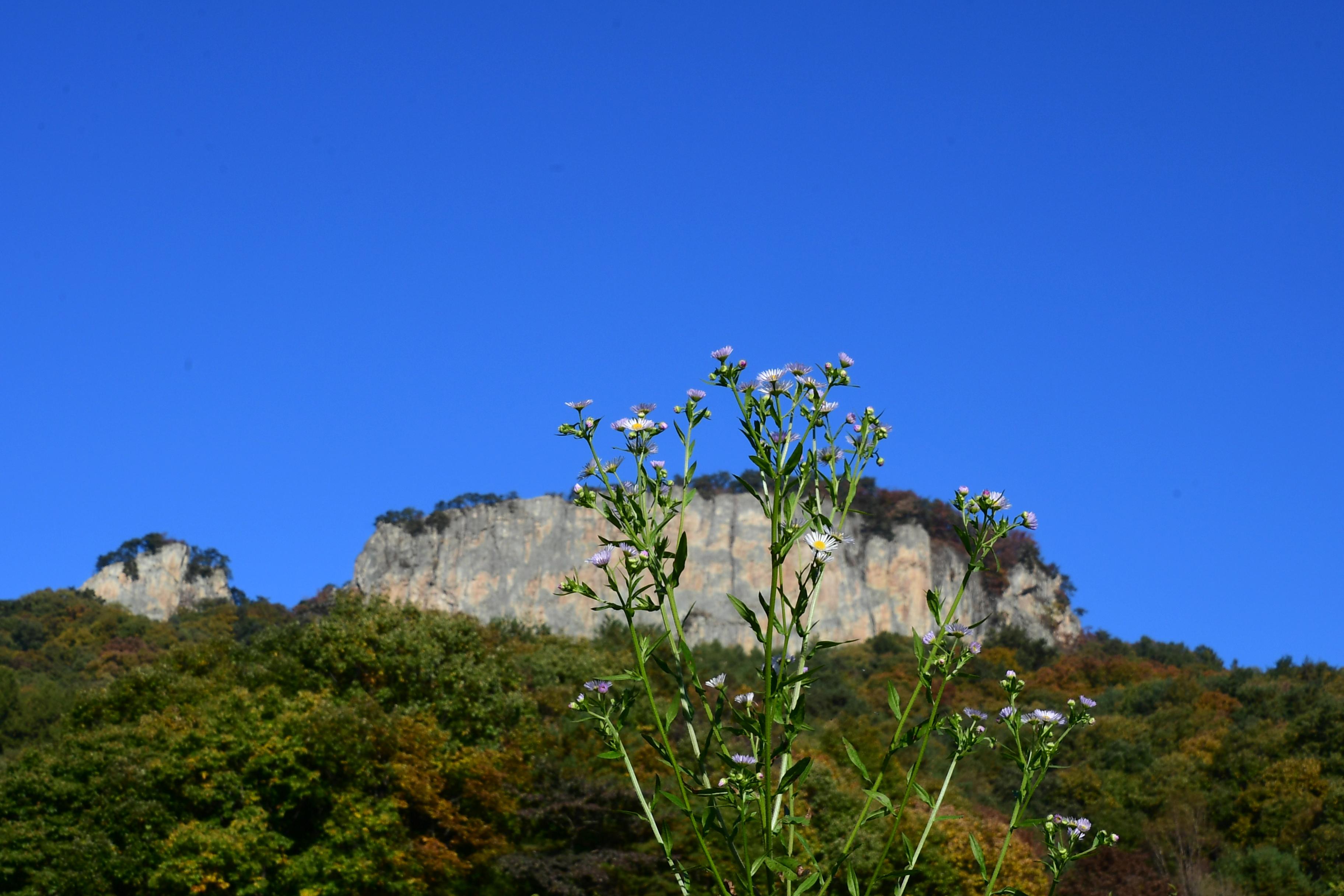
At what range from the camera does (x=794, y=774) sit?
3.77 m

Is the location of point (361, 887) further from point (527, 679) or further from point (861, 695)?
point (861, 695)

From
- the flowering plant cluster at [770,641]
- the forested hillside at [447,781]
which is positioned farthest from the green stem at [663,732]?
the forested hillside at [447,781]

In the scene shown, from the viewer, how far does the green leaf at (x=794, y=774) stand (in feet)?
12.0

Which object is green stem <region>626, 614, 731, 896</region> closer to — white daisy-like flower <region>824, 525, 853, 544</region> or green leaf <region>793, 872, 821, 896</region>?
green leaf <region>793, 872, 821, 896</region>

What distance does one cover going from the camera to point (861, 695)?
50.9 m

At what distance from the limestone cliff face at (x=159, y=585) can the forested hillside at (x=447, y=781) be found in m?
60.2

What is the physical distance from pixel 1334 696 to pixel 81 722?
39.2 metres

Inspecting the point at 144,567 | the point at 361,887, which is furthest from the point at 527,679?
the point at 144,567

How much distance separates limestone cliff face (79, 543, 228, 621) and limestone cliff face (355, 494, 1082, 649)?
1881 centimetres

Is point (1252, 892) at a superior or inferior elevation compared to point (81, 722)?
inferior

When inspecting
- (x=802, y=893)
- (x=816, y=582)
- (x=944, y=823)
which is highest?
(x=816, y=582)

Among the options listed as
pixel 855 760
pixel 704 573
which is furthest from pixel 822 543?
pixel 704 573

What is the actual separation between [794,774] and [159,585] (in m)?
113

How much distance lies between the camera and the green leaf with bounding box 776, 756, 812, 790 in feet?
12.0
